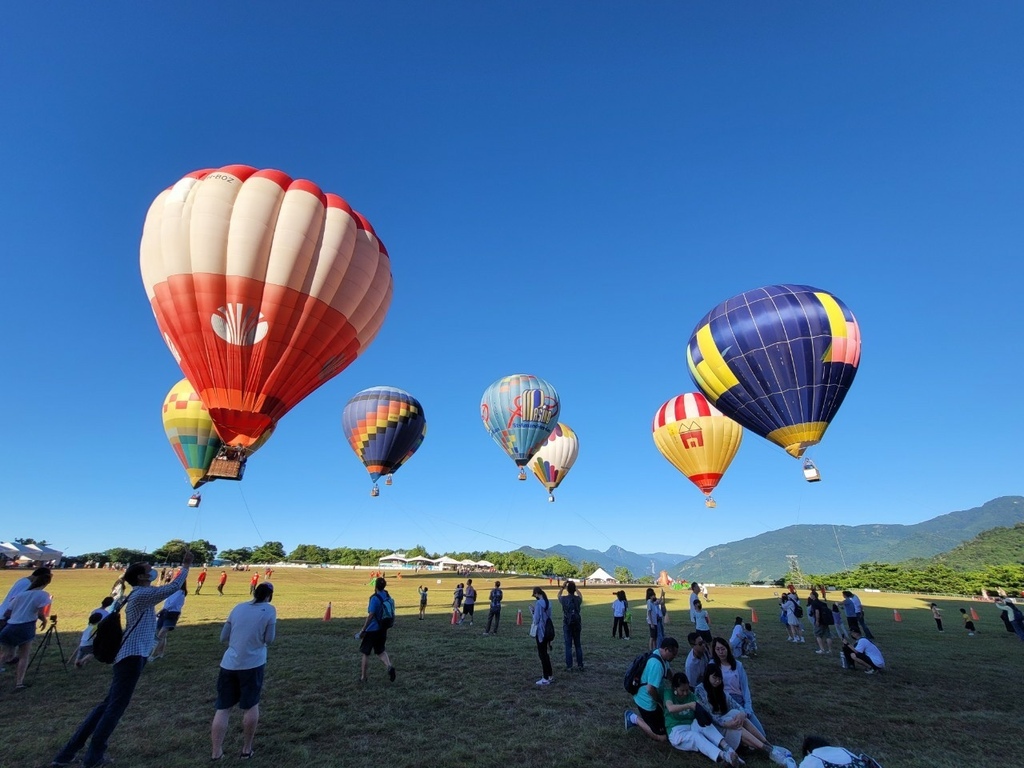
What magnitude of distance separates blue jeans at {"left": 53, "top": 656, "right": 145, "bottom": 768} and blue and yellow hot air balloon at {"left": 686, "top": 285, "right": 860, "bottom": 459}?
20866mm

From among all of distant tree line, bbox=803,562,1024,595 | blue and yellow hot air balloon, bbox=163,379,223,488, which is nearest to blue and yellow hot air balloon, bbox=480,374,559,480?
blue and yellow hot air balloon, bbox=163,379,223,488

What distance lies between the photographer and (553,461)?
43.6 metres

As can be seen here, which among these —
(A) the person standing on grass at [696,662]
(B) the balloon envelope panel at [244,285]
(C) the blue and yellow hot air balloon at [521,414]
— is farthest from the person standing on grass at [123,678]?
(C) the blue and yellow hot air balloon at [521,414]

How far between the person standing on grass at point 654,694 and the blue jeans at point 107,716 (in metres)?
5.93

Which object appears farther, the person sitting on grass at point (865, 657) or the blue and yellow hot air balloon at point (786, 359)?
the blue and yellow hot air balloon at point (786, 359)

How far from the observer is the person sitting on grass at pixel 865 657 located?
34.0ft

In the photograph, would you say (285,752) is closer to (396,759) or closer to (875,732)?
(396,759)

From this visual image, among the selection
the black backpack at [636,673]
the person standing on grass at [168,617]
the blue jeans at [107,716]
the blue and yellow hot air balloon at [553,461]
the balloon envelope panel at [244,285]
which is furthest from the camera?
the blue and yellow hot air balloon at [553,461]

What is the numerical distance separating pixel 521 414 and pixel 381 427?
1022 cm

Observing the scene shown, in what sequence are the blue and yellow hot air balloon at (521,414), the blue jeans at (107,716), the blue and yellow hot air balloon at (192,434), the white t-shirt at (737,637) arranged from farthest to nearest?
the blue and yellow hot air balloon at (521,414) → the blue and yellow hot air balloon at (192,434) → the white t-shirt at (737,637) → the blue jeans at (107,716)

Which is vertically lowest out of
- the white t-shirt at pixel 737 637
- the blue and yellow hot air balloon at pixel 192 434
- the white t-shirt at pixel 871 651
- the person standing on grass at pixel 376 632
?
the white t-shirt at pixel 871 651

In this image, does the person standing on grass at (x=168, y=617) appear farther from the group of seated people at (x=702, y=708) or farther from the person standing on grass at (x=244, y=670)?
the group of seated people at (x=702, y=708)

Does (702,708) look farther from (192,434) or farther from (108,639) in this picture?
(192,434)

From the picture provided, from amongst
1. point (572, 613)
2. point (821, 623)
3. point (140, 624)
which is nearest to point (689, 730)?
point (572, 613)
